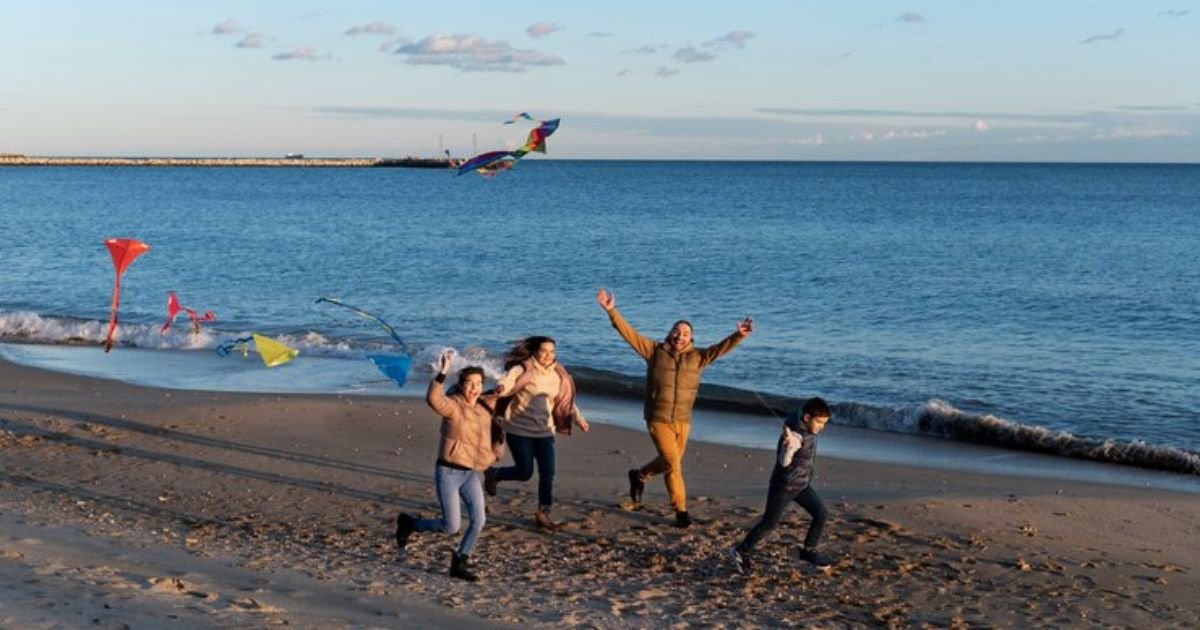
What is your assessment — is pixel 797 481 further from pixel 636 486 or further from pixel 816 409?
pixel 636 486

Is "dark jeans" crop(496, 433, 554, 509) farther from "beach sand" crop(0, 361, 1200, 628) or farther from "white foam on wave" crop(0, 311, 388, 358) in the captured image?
"white foam on wave" crop(0, 311, 388, 358)

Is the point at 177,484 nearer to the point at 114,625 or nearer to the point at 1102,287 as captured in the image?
the point at 114,625

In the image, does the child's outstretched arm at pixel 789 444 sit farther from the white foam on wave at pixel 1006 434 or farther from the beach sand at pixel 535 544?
the white foam on wave at pixel 1006 434

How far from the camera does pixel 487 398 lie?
9547 millimetres

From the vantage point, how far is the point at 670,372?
10477mm

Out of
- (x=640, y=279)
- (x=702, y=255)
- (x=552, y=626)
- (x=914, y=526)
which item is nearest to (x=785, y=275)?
(x=640, y=279)

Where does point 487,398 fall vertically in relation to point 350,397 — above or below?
above

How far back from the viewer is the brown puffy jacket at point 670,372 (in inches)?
412

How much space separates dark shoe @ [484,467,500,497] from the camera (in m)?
10.9

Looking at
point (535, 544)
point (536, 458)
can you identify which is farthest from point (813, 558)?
point (536, 458)

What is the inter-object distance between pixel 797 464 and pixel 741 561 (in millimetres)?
789

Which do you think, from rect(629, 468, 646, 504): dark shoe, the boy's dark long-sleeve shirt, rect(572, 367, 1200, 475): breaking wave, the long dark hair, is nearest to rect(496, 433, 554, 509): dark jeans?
the long dark hair

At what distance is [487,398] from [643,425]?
7.73m

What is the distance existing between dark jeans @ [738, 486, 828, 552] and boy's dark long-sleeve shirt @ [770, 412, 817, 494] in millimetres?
41
